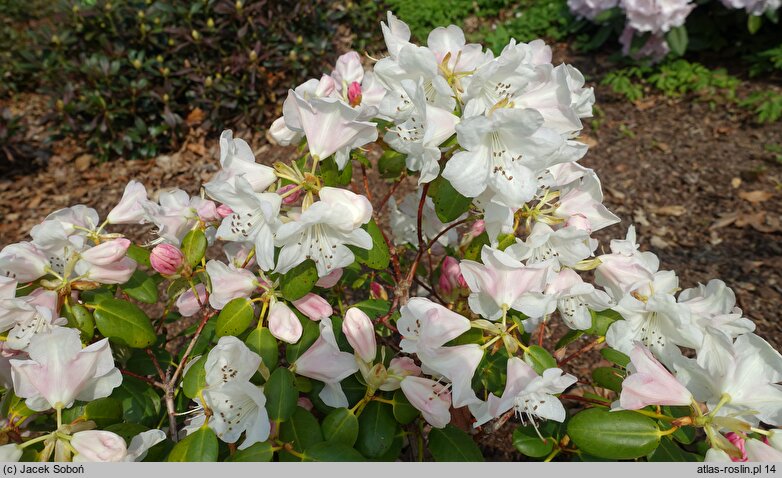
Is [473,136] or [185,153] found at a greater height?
[473,136]

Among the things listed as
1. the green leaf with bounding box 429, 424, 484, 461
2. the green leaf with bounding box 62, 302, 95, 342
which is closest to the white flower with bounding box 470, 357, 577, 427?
the green leaf with bounding box 429, 424, 484, 461

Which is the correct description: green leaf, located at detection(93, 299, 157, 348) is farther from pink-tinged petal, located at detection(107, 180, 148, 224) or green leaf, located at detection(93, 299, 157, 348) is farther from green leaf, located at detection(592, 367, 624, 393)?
green leaf, located at detection(592, 367, 624, 393)

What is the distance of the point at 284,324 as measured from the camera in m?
1.06

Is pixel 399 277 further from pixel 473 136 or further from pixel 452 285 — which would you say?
pixel 473 136

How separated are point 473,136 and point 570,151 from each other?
8.0 inches

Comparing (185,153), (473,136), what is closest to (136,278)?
(473,136)

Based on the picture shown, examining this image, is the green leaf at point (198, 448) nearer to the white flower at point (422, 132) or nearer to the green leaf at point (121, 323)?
the green leaf at point (121, 323)

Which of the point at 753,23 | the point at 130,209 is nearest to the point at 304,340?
the point at 130,209

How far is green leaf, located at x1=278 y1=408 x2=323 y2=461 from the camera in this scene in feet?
3.29

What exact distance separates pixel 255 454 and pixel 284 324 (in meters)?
0.23

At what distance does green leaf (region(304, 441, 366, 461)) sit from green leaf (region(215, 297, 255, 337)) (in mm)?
256
